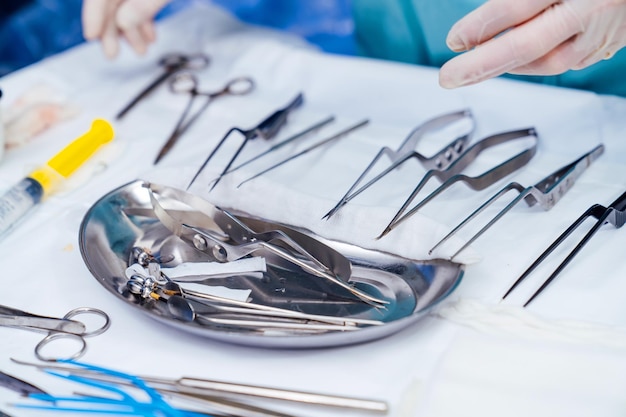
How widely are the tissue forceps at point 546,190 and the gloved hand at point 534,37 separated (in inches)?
5.1

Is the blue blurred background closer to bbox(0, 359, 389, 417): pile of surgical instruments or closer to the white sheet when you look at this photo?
the white sheet

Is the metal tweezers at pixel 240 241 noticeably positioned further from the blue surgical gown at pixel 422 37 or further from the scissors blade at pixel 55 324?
the blue surgical gown at pixel 422 37

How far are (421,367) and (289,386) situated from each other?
0.12 metres

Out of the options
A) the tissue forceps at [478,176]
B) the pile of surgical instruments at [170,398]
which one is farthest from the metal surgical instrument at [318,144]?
the pile of surgical instruments at [170,398]

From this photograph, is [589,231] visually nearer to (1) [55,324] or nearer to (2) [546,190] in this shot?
(2) [546,190]

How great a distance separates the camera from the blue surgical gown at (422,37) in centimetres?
111

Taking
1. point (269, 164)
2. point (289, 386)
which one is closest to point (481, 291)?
point (289, 386)

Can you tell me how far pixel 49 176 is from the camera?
95 cm

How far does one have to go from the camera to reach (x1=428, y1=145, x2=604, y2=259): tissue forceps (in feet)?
2.46

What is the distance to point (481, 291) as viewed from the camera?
695 mm

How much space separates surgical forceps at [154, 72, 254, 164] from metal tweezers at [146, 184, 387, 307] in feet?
0.99

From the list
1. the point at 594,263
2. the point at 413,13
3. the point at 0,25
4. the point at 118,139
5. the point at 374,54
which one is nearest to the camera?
the point at 594,263

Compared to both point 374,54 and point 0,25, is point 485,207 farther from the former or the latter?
point 0,25

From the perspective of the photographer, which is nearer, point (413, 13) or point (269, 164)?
point (269, 164)
